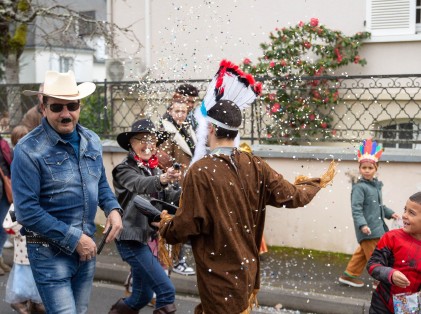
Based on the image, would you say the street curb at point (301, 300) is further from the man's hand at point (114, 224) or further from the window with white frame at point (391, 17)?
the window with white frame at point (391, 17)

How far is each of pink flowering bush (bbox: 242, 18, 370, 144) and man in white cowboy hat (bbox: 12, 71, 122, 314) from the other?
14.2 feet

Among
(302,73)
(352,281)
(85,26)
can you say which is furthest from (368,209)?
(85,26)

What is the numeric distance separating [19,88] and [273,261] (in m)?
5.01

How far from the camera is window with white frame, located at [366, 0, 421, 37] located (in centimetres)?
940

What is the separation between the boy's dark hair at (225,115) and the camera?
4.00 m

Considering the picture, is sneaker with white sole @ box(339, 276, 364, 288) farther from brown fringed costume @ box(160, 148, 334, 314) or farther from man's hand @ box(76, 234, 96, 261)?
man's hand @ box(76, 234, 96, 261)

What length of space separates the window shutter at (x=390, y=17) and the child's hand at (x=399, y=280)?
5.83 metres

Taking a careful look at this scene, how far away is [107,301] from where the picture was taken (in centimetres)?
691

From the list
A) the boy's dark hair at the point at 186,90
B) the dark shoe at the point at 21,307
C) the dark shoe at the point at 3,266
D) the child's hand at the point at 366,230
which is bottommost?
the dark shoe at the point at 3,266

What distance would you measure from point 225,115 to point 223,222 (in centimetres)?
62

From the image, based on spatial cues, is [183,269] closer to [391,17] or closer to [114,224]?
[114,224]

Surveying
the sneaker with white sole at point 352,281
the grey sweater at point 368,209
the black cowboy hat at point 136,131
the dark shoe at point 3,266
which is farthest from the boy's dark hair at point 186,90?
the dark shoe at point 3,266

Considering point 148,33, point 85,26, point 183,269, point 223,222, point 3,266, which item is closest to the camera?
point 223,222

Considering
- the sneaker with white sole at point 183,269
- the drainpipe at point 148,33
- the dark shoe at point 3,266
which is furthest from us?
the drainpipe at point 148,33
